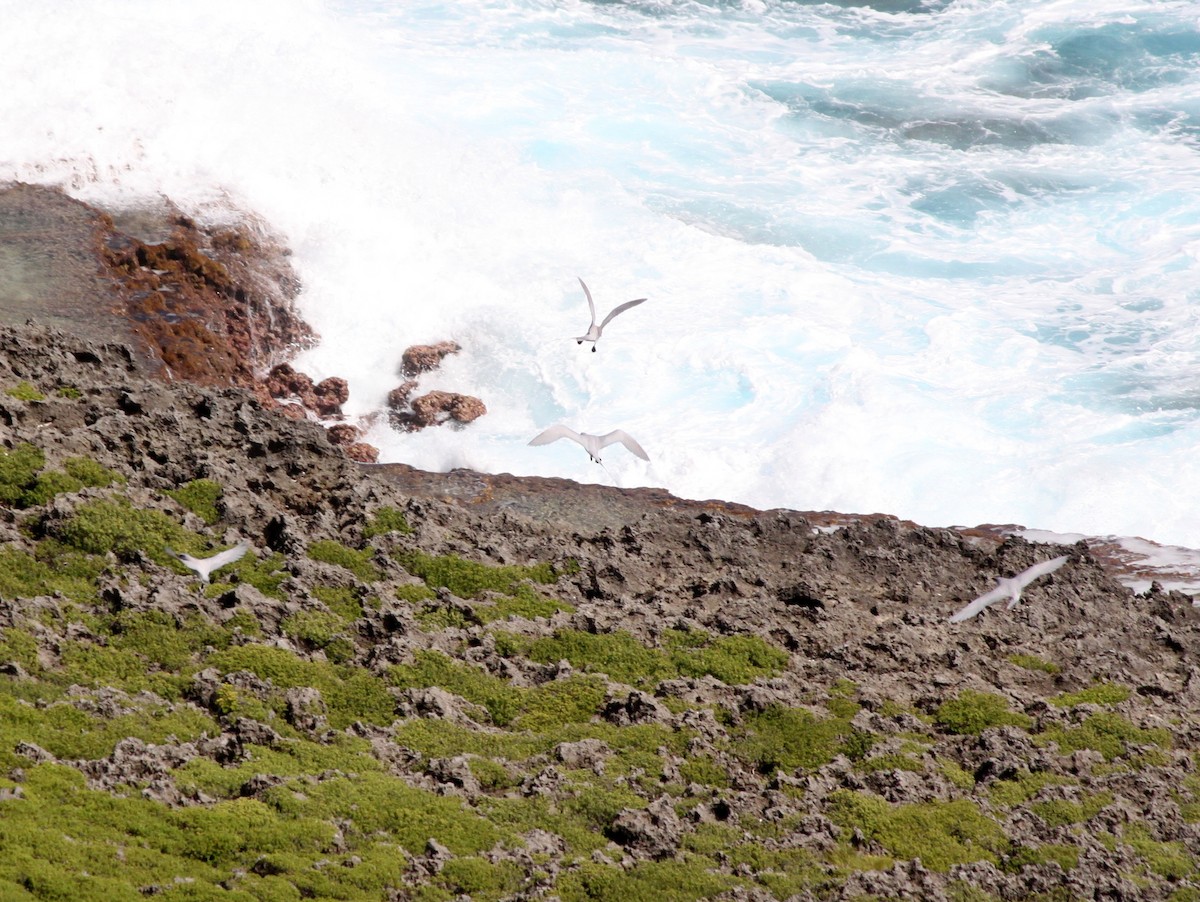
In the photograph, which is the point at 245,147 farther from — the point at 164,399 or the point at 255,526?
the point at 255,526

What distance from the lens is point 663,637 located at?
14078 millimetres

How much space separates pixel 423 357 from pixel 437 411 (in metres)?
2.27

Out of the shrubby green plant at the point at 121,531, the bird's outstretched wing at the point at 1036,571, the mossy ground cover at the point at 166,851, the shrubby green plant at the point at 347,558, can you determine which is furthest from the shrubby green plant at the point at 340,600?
the bird's outstretched wing at the point at 1036,571

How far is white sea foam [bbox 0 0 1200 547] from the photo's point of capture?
25.5m

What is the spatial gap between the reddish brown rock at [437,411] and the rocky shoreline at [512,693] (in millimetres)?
6098

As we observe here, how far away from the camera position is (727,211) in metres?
36.7

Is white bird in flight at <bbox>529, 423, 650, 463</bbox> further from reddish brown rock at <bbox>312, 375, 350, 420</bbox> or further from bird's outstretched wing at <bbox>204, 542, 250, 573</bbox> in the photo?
reddish brown rock at <bbox>312, 375, 350, 420</bbox>

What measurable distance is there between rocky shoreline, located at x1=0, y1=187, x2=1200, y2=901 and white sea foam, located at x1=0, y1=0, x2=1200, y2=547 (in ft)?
23.4

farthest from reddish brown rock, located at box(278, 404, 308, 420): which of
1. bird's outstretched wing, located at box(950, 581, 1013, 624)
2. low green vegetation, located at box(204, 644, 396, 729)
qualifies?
bird's outstretched wing, located at box(950, 581, 1013, 624)

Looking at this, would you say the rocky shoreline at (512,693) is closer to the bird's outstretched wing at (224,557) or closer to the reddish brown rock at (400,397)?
the bird's outstretched wing at (224,557)

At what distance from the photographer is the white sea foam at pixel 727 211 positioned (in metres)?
25.5

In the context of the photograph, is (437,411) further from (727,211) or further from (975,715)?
(727,211)

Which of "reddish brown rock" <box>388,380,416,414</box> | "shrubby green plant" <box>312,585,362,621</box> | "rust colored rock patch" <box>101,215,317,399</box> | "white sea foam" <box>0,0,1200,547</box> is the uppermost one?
"shrubby green plant" <box>312,585,362,621</box>

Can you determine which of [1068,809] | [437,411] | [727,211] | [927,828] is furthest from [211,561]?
[727,211]
